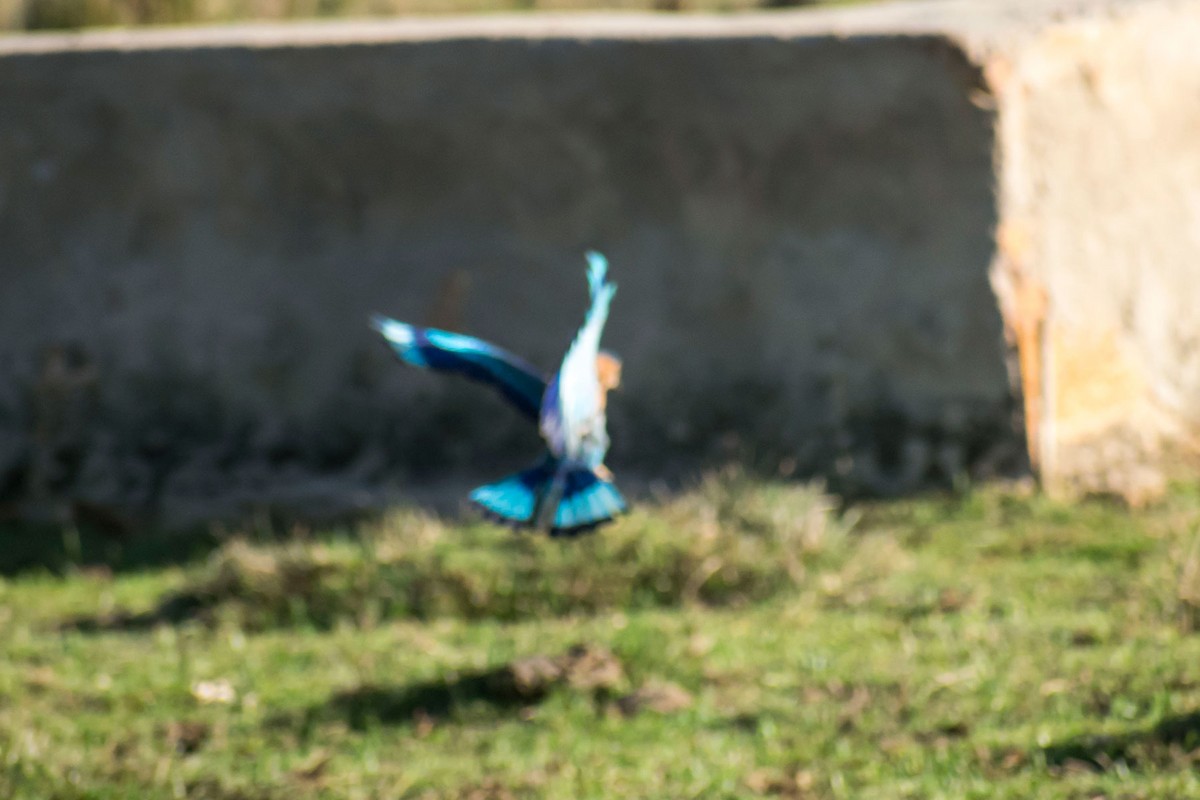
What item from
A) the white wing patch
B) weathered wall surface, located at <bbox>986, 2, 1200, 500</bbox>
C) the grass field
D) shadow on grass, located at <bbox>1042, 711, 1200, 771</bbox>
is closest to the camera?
the white wing patch

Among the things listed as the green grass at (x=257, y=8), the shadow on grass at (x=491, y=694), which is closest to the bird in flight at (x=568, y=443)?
the shadow on grass at (x=491, y=694)

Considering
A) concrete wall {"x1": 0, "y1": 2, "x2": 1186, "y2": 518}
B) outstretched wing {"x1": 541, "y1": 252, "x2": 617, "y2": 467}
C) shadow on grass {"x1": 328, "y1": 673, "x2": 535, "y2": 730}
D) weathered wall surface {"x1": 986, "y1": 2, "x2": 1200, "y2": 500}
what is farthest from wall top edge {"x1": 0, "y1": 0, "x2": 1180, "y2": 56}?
outstretched wing {"x1": 541, "y1": 252, "x2": 617, "y2": 467}

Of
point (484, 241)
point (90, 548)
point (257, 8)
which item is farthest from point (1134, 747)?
point (257, 8)

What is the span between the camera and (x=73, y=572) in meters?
6.34

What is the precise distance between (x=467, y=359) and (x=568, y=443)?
26 cm

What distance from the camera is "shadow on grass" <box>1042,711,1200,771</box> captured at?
3.73 meters

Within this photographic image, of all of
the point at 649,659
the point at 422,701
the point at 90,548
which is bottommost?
the point at 90,548

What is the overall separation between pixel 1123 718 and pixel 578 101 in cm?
342

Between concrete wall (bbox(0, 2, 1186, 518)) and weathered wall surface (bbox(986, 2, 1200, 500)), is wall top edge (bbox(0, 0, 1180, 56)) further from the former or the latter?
weathered wall surface (bbox(986, 2, 1200, 500))

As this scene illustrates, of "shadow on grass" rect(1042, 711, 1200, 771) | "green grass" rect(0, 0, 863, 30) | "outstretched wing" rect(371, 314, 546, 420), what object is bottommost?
"shadow on grass" rect(1042, 711, 1200, 771)

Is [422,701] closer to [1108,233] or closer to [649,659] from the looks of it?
[649,659]

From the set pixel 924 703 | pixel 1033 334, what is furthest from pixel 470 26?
pixel 924 703

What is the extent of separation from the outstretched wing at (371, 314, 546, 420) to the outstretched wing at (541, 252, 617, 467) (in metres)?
0.15

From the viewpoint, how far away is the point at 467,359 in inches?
99.3
